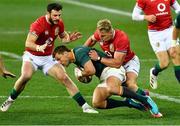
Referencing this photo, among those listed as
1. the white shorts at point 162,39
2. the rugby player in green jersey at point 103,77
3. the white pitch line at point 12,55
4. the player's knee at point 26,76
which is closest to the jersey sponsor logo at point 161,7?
the white shorts at point 162,39

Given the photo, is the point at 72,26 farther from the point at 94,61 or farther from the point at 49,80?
the point at 94,61

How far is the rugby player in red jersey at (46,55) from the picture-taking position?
57.9 ft

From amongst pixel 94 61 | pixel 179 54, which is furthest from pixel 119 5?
pixel 94 61

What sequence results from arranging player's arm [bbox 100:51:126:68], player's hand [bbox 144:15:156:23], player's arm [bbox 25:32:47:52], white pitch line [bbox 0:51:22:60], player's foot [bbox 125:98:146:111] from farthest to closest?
white pitch line [bbox 0:51:22:60], player's hand [bbox 144:15:156:23], player's foot [bbox 125:98:146:111], player's arm [bbox 100:51:126:68], player's arm [bbox 25:32:47:52]

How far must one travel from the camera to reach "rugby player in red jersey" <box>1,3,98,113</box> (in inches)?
695

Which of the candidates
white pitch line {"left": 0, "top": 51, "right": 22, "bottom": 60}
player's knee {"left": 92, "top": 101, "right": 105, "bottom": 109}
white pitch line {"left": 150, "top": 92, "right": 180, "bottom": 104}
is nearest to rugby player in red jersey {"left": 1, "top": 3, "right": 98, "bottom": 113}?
player's knee {"left": 92, "top": 101, "right": 105, "bottom": 109}

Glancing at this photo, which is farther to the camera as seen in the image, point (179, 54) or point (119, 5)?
point (119, 5)

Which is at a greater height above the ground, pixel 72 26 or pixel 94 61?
pixel 94 61

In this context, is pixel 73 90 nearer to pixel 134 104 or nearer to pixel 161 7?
pixel 134 104

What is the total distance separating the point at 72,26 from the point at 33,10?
3.85m

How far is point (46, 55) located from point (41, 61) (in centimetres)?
20

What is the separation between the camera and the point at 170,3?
20.9 meters

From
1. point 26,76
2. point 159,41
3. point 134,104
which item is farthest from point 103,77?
point 159,41

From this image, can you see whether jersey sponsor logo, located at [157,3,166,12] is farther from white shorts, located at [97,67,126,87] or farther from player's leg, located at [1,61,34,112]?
player's leg, located at [1,61,34,112]
